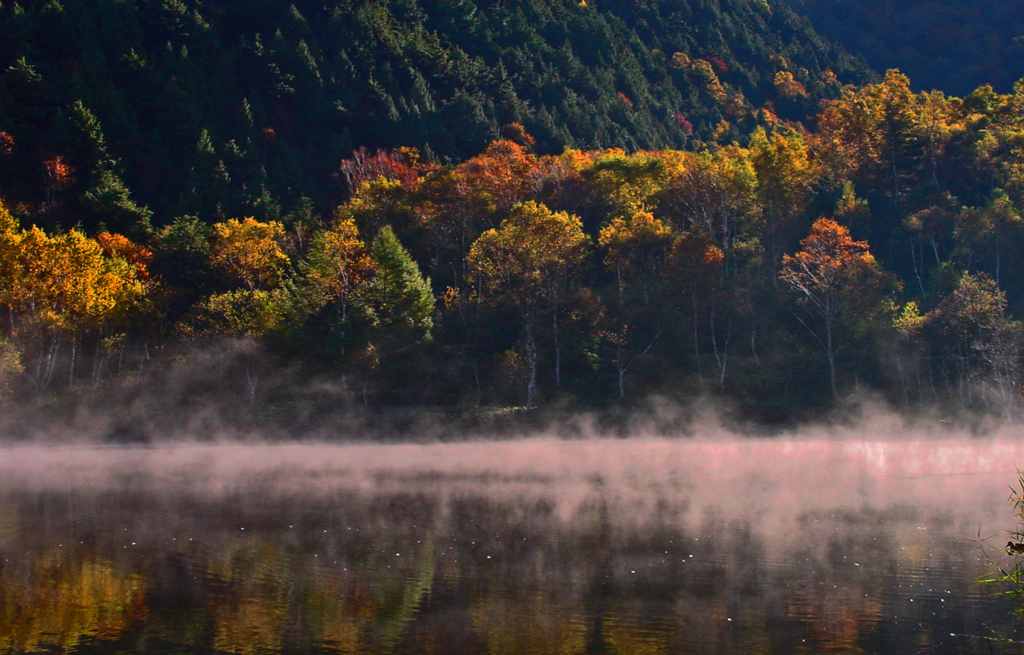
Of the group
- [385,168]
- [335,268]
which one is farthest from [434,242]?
[385,168]

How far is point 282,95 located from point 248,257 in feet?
197

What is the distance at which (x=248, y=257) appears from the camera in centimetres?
8425

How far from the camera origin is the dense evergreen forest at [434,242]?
251 ft

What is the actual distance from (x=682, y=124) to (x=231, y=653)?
16322 centimetres

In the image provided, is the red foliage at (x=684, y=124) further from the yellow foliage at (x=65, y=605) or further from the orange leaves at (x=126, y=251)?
the yellow foliage at (x=65, y=605)

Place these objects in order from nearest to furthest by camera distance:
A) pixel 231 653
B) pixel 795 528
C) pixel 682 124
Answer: pixel 231 653 → pixel 795 528 → pixel 682 124

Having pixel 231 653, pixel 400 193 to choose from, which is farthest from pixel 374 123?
pixel 231 653

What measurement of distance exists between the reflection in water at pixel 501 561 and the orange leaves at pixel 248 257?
34328 millimetres

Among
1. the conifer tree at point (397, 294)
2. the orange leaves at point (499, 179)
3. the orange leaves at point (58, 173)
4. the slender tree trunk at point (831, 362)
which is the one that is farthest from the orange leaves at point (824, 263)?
the orange leaves at point (58, 173)

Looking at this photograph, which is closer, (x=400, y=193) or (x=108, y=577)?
(x=108, y=577)

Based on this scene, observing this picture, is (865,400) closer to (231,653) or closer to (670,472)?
(670,472)

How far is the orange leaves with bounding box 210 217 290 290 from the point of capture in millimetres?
84125

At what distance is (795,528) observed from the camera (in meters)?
33.8

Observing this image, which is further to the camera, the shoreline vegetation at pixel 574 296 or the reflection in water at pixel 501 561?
the shoreline vegetation at pixel 574 296
